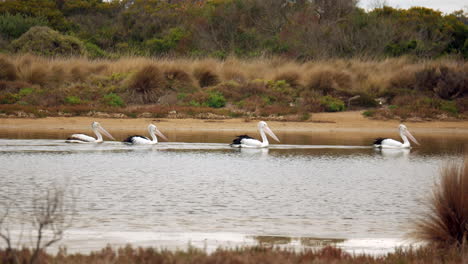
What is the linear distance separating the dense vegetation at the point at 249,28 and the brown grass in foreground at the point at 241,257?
2840 centimetres

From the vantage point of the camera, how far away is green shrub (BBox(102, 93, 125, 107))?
83.5 ft

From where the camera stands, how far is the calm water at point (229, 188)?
817cm

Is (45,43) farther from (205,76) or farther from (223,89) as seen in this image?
(223,89)

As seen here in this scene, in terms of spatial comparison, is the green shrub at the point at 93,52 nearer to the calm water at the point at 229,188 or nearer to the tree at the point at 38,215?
the calm water at the point at 229,188

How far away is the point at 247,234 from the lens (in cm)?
815

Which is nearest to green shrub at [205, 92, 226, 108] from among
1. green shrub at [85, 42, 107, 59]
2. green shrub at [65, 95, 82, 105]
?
green shrub at [65, 95, 82, 105]

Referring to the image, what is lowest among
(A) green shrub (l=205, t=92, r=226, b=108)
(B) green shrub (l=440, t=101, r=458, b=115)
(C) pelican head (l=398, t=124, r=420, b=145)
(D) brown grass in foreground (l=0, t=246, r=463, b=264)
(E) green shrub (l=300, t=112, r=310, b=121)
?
(D) brown grass in foreground (l=0, t=246, r=463, b=264)

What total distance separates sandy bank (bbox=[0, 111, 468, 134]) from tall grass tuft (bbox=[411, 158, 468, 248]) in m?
15.7

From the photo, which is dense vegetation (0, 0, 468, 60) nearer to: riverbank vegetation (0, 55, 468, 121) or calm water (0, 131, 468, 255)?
riverbank vegetation (0, 55, 468, 121)

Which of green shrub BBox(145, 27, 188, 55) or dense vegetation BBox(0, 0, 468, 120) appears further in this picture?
green shrub BBox(145, 27, 188, 55)

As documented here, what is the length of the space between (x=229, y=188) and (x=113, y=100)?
14456 millimetres

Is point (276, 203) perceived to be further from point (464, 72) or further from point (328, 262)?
point (464, 72)

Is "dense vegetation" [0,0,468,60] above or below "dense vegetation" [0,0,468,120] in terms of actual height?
above

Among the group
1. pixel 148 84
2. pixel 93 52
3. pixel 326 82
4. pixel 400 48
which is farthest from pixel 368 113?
pixel 93 52
